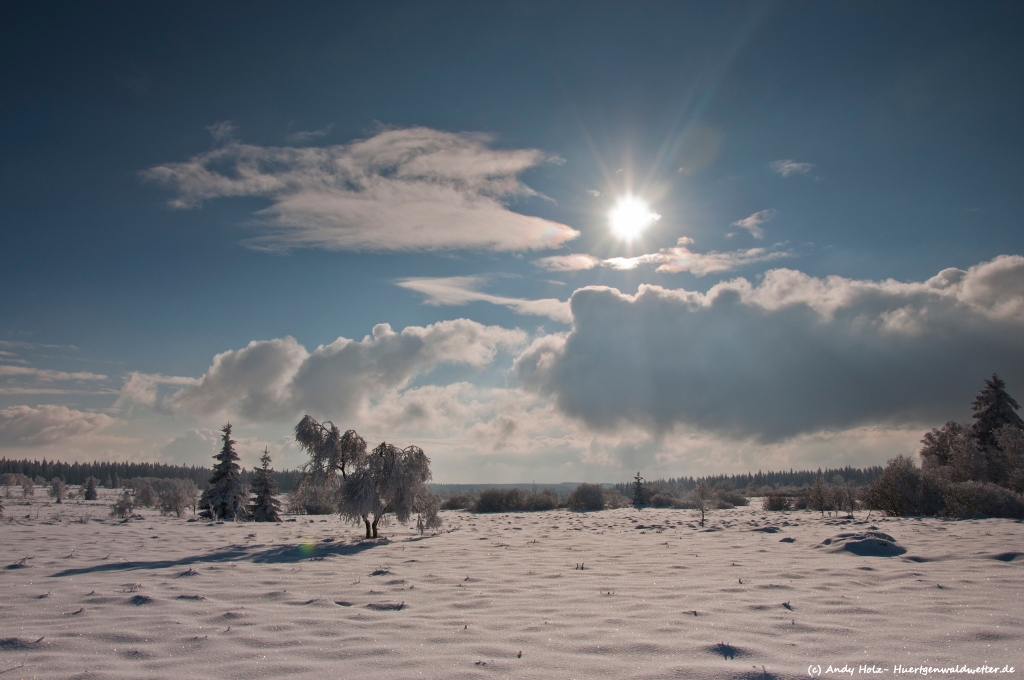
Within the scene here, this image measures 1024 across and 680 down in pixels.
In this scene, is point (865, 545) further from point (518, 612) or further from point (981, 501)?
point (981, 501)

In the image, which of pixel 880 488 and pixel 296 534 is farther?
pixel 880 488

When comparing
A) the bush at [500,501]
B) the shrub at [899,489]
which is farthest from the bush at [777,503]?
the bush at [500,501]

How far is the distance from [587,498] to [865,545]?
4036 centimetres

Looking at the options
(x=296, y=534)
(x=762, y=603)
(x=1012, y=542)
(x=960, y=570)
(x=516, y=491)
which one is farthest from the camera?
(x=516, y=491)

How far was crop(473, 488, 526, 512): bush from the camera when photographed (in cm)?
5462

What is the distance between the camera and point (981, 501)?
78.7 feet

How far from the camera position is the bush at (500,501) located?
54625 mm

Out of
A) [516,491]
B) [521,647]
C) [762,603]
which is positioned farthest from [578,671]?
[516,491]

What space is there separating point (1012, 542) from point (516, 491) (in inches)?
1780

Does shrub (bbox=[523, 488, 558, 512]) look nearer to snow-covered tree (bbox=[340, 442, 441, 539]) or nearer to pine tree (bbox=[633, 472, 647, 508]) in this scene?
pine tree (bbox=[633, 472, 647, 508])

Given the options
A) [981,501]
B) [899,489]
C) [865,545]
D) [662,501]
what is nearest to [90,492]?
[662,501]

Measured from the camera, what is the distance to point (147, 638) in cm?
707

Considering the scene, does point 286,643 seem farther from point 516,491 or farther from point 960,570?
point 516,491

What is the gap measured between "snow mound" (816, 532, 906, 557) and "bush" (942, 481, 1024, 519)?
510 inches
